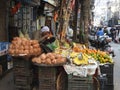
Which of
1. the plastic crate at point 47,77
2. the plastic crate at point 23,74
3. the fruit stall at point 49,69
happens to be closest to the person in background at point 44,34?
the fruit stall at point 49,69

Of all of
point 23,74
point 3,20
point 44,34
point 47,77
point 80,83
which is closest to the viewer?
point 80,83

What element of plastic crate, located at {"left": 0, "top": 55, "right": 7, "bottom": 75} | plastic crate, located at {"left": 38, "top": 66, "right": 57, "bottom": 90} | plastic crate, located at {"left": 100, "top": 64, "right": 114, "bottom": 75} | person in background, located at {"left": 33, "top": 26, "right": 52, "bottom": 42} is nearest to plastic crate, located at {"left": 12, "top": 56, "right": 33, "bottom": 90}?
plastic crate, located at {"left": 38, "top": 66, "right": 57, "bottom": 90}

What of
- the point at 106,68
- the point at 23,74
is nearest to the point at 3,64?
the point at 106,68

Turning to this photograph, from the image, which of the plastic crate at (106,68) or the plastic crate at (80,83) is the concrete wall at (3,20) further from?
the plastic crate at (80,83)

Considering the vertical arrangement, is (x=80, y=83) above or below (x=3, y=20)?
below

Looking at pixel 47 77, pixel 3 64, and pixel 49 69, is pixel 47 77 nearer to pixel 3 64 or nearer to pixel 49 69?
pixel 49 69

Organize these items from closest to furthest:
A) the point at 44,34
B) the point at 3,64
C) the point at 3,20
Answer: the point at 44,34, the point at 3,64, the point at 3,20

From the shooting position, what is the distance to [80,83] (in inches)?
265

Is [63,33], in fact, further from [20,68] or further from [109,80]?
[20,68]

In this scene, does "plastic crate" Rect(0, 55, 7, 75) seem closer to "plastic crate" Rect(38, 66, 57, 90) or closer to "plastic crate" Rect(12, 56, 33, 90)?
"plastic crate" Rect(12, 56, 33, 90)

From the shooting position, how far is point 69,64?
6871mm

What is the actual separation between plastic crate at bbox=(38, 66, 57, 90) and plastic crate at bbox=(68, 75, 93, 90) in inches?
12.1

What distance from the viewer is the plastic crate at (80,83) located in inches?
265

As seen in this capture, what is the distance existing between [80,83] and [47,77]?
0.62 metres
